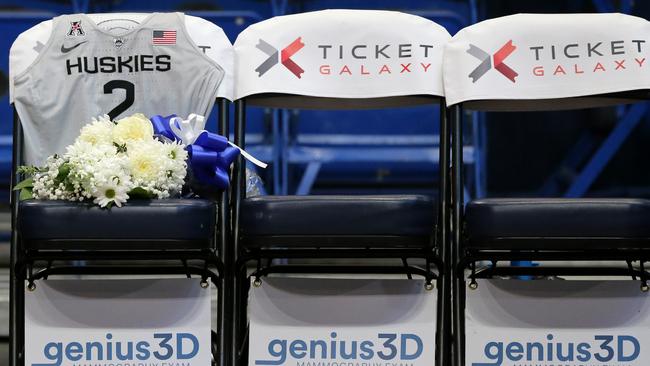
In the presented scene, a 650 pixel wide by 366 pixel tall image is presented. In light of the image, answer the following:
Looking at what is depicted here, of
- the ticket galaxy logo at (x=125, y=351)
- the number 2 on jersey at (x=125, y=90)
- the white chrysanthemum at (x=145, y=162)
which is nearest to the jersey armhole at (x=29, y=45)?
the number 2 on jersey at (x=125, y=90)

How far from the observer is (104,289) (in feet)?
6.49

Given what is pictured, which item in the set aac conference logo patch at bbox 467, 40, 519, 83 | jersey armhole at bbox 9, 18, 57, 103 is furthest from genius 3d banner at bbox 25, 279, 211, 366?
aac conference logo patch at bbox 467, 40, 519, 83

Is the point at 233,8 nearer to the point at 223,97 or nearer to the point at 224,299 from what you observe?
the point at 223,97

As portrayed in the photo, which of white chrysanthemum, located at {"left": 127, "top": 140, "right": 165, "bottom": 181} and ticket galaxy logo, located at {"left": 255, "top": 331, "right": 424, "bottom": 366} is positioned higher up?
white chrysanthemum, located at {"left": 127, "top": 140, "right": 165, "bottom": 181}

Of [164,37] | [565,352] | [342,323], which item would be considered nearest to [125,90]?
[164,37]

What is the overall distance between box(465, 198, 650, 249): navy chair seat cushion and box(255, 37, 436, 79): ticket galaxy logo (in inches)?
19.4

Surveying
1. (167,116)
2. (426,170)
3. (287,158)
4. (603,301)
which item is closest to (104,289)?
(167,116)

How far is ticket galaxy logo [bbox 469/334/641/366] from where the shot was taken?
1.94 metres

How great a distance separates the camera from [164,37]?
2.23 meters

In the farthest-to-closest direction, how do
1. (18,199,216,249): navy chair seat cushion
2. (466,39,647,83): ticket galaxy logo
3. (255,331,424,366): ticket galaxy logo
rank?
(466,39,647,83): ticket galaxy logo
(255,331,424,366): ticket galaxy logo
(18,199,216,249): navy chair seat cushion

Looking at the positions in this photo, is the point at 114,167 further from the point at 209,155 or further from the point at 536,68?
the point at 536,68

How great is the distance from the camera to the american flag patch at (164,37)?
222cm

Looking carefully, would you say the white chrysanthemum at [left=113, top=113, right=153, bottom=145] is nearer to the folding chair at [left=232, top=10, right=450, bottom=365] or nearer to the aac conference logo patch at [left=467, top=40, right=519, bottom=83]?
the folding chair at [left=232, top=10, right=450, bottom=365]

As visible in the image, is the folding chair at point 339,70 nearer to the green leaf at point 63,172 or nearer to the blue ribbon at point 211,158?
the blue ribbon at point 211,158
